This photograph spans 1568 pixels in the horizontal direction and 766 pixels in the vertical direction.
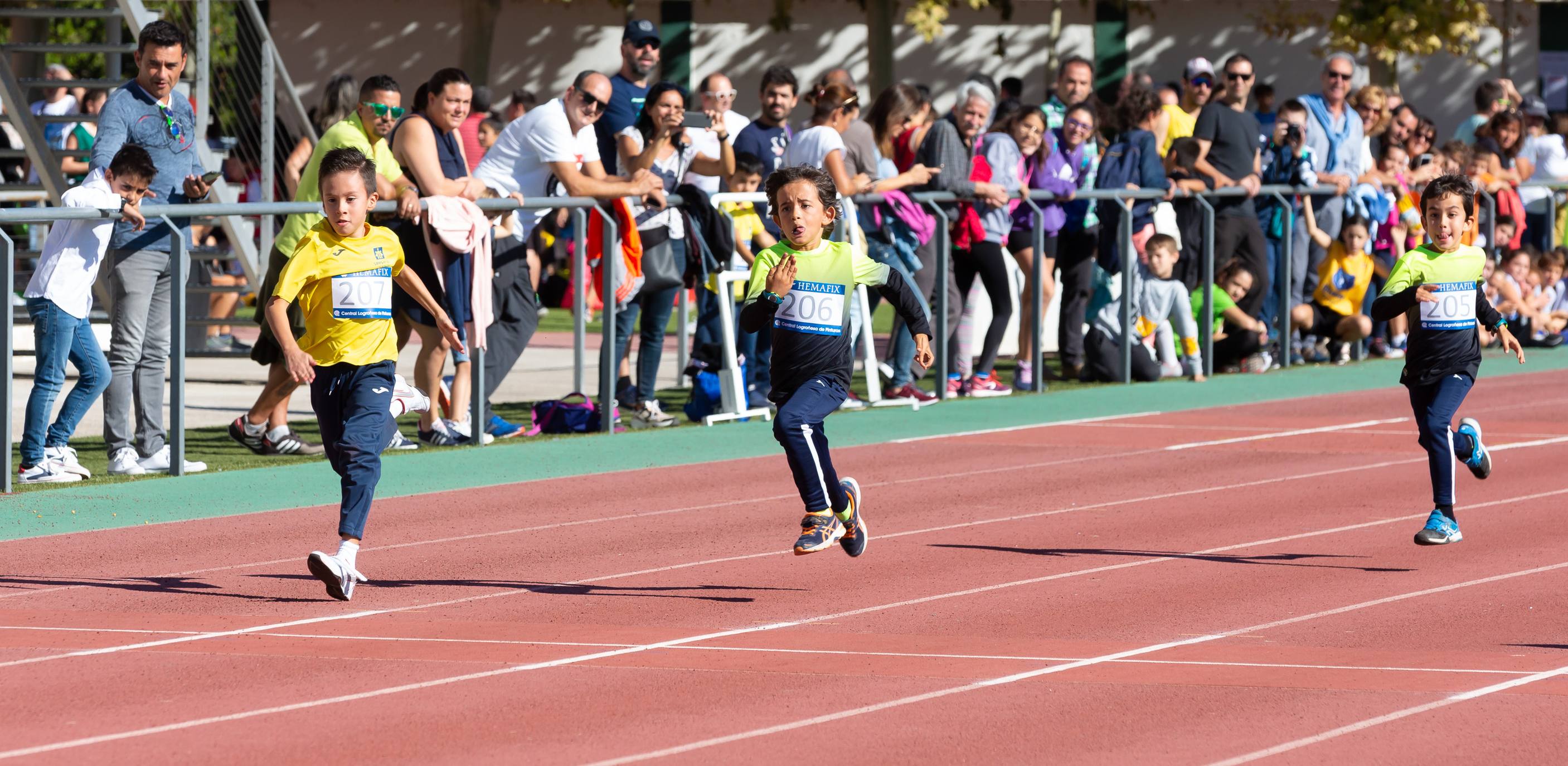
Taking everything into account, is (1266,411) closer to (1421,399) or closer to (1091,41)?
(1421,399)

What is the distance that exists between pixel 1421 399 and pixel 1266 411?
513 centimetres

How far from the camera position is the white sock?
7793 mm

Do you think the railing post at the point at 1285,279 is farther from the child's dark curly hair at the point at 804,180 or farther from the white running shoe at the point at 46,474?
the white running shoe at the point at 46,474

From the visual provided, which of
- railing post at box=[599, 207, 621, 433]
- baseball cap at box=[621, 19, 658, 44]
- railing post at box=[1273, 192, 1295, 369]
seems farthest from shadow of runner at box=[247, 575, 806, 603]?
railing post at box=[1273, 192, 1295, 369]

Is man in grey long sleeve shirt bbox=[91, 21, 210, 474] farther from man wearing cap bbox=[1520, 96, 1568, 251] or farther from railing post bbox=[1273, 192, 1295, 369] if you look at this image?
man wearing cap bbox=[1520, 96, 1568, 251]

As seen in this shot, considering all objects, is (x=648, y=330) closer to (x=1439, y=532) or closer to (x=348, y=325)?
(x=348, y=325)

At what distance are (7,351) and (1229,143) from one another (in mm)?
9560

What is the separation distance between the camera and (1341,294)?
18.0 metres

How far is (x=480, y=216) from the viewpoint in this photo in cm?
1174

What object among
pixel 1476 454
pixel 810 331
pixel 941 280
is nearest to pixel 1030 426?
pixel 941 280

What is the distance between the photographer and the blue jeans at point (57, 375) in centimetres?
1043

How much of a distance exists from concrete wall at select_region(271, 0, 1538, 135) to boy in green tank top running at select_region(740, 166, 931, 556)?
105 ft

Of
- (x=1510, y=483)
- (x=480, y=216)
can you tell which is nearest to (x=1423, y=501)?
(x=1510, y=483)

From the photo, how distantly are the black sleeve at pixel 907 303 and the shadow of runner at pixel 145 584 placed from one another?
6.91 feet
